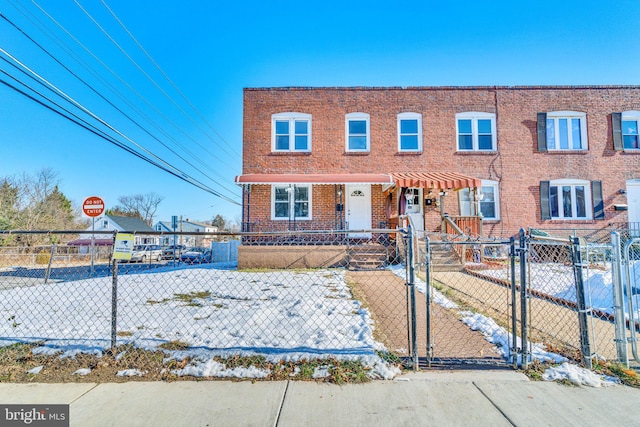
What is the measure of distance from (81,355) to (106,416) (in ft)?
4.72

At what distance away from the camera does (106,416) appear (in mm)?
2684

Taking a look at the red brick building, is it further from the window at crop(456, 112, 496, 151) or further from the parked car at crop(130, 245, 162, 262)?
the parked car at crop(130, 245, 162, 262)

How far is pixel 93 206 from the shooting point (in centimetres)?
1158

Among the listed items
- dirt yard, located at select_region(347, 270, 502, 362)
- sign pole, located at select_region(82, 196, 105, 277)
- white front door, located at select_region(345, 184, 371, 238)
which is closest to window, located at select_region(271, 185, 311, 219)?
white front door, located at select_region(345, 184, 371, 238)

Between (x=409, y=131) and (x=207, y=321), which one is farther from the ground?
(x=409, y=131)

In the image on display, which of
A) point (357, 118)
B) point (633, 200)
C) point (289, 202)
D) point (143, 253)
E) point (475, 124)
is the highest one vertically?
point (357, 118)

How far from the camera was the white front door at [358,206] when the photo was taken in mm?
13734

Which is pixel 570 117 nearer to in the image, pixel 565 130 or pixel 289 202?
pixel 565 130

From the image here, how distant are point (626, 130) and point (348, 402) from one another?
18.2 metres

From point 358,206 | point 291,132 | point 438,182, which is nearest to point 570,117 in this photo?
point 438,182

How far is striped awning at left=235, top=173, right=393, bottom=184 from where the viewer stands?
41.0 feet

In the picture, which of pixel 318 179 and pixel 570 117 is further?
pixel 570 117

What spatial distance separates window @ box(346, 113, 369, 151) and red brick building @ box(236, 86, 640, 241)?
0.04m

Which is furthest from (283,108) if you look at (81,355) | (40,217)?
(40,217)
